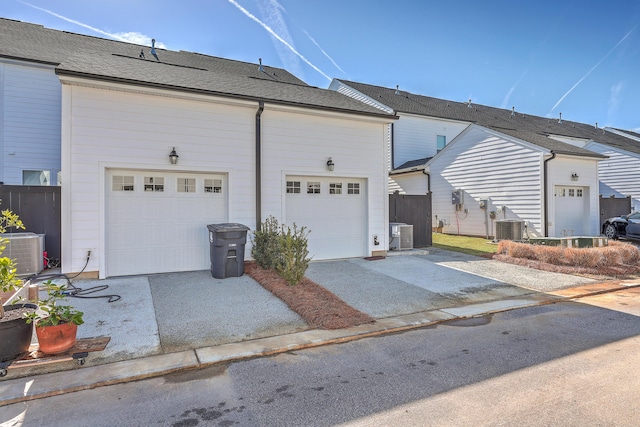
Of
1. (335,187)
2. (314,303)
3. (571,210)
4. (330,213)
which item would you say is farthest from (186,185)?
(571,210)

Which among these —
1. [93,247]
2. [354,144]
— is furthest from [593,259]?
[93,247]

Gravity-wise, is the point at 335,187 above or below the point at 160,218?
above

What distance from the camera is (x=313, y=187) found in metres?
8.76

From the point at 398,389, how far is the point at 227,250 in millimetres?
4696

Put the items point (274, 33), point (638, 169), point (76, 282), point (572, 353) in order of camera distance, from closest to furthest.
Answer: point (572, 353) → point (76, 282) → point (274, 33) → point (638, 169)

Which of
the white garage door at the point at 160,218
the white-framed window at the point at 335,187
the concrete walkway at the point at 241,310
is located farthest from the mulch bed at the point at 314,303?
the white-framed window at the point at 335,187

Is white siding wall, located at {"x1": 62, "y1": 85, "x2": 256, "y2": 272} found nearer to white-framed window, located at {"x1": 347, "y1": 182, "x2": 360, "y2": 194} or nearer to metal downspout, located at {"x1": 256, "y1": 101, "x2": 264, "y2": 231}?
metal downspout, located at {"x1": 256, "y1": 101, "x2": 264, "y2": 231}

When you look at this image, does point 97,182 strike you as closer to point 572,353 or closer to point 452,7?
point 572,353

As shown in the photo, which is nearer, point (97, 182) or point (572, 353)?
point (572, 353)

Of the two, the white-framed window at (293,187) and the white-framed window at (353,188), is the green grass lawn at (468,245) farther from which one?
the white-framed window at (293,187)

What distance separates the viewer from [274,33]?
14945mm

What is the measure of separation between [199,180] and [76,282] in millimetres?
3007

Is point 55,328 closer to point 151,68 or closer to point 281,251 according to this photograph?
point 281,251

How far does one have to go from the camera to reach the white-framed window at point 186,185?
7348 millimetres
